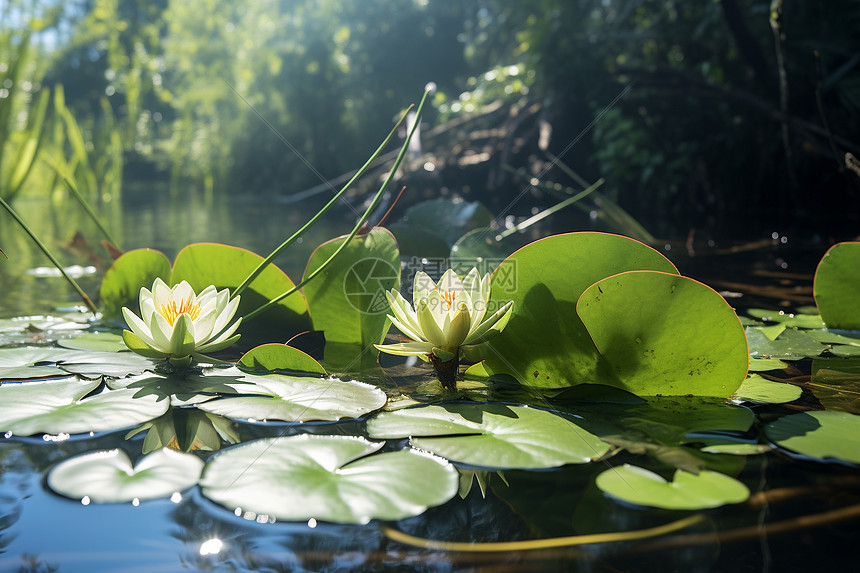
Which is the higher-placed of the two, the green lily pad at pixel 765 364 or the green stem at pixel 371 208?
the green stem at pixel 371 208

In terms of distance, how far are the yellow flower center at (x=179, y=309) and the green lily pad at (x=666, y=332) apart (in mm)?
568

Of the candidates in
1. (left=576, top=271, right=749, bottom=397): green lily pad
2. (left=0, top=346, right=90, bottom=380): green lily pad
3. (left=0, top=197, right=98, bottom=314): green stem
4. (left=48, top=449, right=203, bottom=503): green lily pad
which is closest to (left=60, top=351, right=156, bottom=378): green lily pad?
(left=0, top=346, right=90, bottom=380): green lily pad

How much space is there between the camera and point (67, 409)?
69 centimetres

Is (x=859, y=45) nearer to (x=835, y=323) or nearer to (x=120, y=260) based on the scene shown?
(x=835, y=323)

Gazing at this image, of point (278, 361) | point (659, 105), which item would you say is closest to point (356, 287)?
point (278, 361)

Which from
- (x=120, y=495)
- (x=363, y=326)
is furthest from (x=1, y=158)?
(x=120, y=495)

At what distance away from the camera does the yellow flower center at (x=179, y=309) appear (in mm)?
821

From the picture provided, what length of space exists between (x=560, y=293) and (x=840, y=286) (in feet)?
2.17

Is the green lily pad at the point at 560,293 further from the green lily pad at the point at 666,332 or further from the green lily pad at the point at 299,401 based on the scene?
the green lily pad at the point at 299,401

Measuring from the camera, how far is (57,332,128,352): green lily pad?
3.27 ft

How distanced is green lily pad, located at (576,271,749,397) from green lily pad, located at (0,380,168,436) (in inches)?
23.6

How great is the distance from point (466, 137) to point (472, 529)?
164 inches

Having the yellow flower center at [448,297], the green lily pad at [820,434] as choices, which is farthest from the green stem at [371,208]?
the green lily pad at [820,434]

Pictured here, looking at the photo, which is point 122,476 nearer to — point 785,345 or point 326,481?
point 326,481
